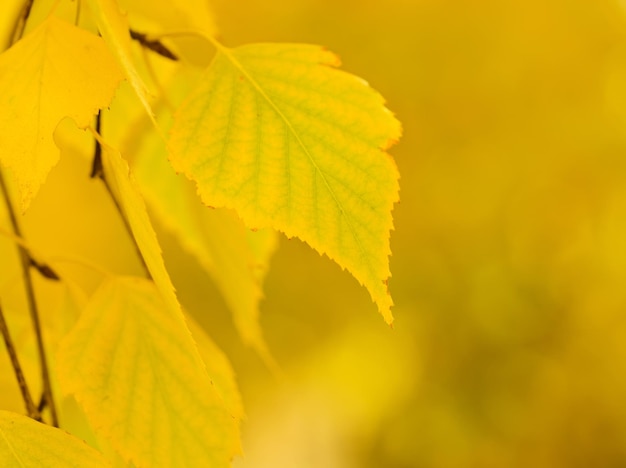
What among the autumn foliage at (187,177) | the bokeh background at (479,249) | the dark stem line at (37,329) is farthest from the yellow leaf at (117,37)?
the bokeh background at (479,249)

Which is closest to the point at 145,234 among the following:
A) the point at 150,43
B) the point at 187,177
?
the point at 187,177

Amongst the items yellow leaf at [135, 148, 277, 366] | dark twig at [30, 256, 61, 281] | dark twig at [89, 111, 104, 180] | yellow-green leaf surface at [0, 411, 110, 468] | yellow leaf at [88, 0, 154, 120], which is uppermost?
yellow leaf at [88, 0, 154, 120]

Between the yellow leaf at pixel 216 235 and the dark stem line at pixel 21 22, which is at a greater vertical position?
the dark stem line at pixel 21 22

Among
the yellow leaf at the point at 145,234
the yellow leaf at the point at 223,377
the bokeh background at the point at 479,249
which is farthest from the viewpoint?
the bokeh background at the point at 479,249

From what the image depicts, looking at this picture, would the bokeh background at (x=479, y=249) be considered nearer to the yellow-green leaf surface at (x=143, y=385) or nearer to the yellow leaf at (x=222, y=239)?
the yellow leaf at (x=222, y=239)

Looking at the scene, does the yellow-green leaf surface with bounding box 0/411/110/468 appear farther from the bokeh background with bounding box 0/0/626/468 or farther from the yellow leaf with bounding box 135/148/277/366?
the bokeh background with bounding box 0/0/626/468

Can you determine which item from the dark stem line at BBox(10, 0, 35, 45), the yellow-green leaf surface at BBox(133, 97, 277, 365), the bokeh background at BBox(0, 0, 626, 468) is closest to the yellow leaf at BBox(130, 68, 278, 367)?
the yellow-green leaf surface at BBox(133, 97, 277, 365)
